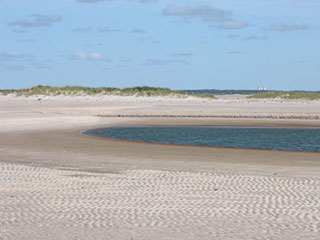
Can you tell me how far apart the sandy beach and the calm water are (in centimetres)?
237

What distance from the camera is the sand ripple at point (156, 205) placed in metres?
8.37

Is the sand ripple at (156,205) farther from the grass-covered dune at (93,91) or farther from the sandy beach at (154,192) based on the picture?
the grass-covered dune at (93,91)

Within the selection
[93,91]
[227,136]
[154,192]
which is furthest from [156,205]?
[93,91]

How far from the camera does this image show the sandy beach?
8.52 m

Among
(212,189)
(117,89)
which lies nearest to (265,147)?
(212,189)

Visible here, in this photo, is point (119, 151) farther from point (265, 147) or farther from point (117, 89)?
point (117, 89)

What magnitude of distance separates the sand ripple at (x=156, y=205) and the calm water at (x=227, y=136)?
906cm

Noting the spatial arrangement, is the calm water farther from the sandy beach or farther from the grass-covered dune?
the grass-covered dune

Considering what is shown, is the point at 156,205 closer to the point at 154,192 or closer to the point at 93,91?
the point at 154,192

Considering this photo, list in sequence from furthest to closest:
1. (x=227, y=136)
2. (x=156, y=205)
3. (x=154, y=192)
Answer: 1. (x=227, y=136)
2. (x=154, y=192)
3. (x=156, y=205)

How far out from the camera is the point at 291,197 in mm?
10953

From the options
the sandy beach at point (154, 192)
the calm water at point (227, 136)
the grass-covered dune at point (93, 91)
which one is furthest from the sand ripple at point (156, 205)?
the grass-covered dune at point (93, 91)

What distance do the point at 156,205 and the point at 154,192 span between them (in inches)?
52.1

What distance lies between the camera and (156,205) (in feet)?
33.5
